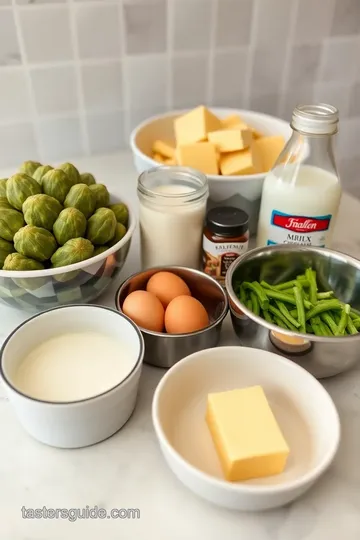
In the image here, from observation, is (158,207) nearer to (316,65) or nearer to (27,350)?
(27,350)

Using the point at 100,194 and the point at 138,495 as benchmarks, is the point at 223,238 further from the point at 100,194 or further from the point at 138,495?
the point at 138,495

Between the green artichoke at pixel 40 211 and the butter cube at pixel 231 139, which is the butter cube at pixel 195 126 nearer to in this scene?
the butter cube at pixel 231 139

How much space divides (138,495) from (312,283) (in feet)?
1.10

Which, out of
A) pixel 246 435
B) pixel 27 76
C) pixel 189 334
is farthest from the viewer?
pixel 27 76

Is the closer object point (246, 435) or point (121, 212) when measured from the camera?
point (246, 435)

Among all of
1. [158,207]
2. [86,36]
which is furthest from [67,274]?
[86,36]

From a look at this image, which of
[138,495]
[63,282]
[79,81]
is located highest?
[79,81]

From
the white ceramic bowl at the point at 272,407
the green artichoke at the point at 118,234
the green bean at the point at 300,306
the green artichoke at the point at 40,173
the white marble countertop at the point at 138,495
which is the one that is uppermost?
the green artichoke at the point at 40,173

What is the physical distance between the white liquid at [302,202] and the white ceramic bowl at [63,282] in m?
0.20

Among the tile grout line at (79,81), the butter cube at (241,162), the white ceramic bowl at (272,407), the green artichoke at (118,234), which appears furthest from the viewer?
the tile grout line at (79,81)

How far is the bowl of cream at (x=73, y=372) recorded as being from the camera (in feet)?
1.72

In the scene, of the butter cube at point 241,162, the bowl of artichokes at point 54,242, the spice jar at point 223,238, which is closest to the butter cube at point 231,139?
the butter cube at point 241,162

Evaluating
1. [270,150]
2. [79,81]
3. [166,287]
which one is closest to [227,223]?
[166,287]

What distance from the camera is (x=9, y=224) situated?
654mm
